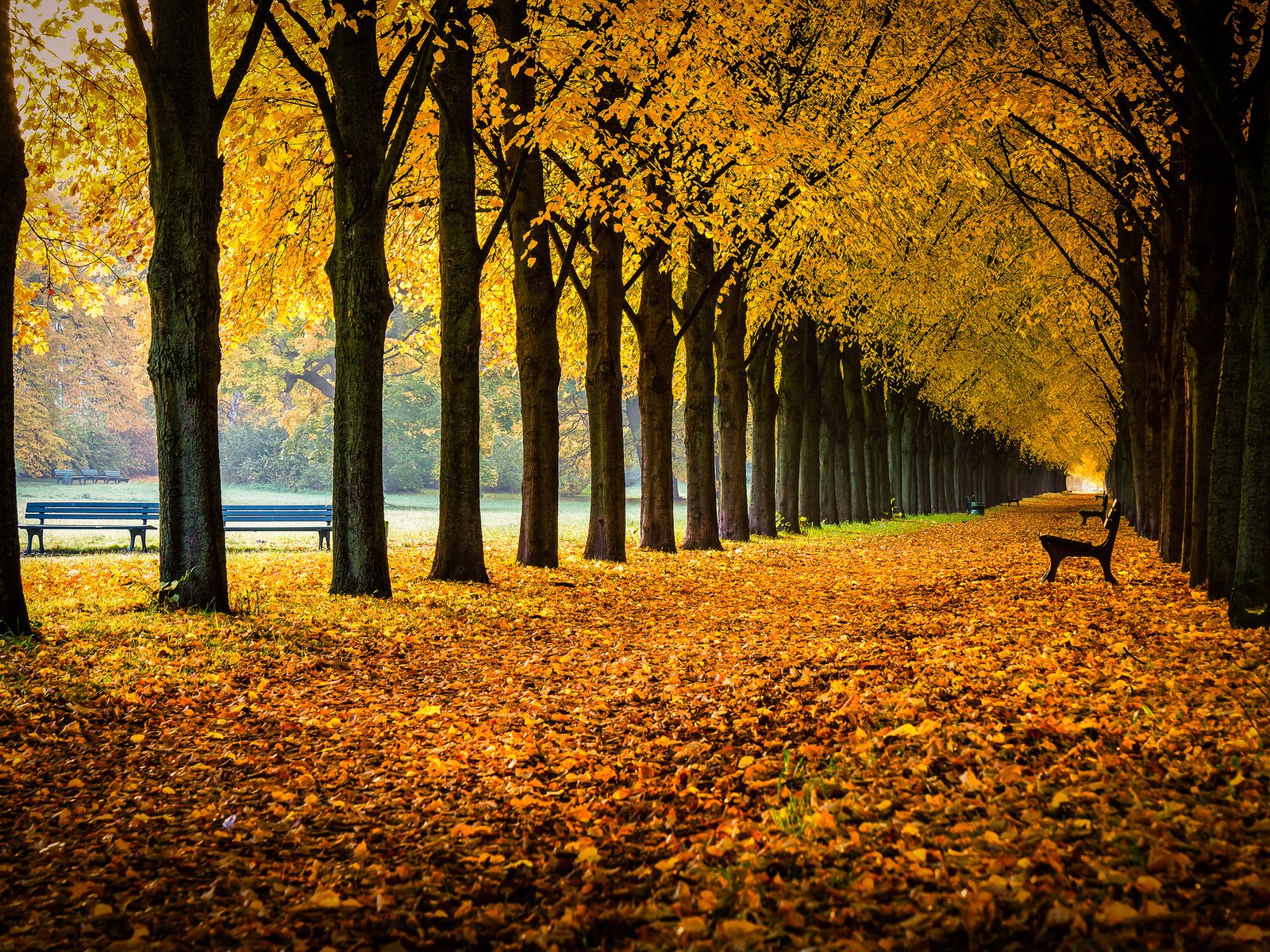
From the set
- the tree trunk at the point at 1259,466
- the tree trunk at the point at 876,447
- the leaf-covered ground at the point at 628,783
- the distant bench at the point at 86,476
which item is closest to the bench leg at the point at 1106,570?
the leaf-covered ground at the point at 628,783

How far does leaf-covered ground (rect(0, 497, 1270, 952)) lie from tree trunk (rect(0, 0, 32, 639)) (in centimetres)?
47

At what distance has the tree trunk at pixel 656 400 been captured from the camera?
17406 mm

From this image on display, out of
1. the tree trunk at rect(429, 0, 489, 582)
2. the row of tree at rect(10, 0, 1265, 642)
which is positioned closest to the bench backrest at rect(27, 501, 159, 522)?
the row of tree at rect(10, 0, 1265, 642)

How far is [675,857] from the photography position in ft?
13.4

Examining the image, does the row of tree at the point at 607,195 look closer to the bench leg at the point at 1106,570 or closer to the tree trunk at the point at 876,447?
the bench leg at the point at 1106,570

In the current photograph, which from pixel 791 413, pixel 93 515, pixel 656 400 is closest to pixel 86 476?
pixel 93 515

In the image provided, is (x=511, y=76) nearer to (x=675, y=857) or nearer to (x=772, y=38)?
(x=772, y=38)

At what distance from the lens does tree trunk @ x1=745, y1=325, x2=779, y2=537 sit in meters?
23.1

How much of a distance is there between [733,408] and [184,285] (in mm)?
13514

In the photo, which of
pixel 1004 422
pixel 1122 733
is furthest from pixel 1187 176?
pixel 1004 422

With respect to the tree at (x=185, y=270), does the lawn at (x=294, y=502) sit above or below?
below

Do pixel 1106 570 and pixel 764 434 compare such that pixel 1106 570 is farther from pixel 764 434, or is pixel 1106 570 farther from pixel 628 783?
pixel 764 434

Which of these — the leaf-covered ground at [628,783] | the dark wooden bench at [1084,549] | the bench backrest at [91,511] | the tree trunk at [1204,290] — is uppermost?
the tree trunk at [1204,290]

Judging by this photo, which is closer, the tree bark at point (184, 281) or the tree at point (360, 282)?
the tree bark at point (184, 281)
